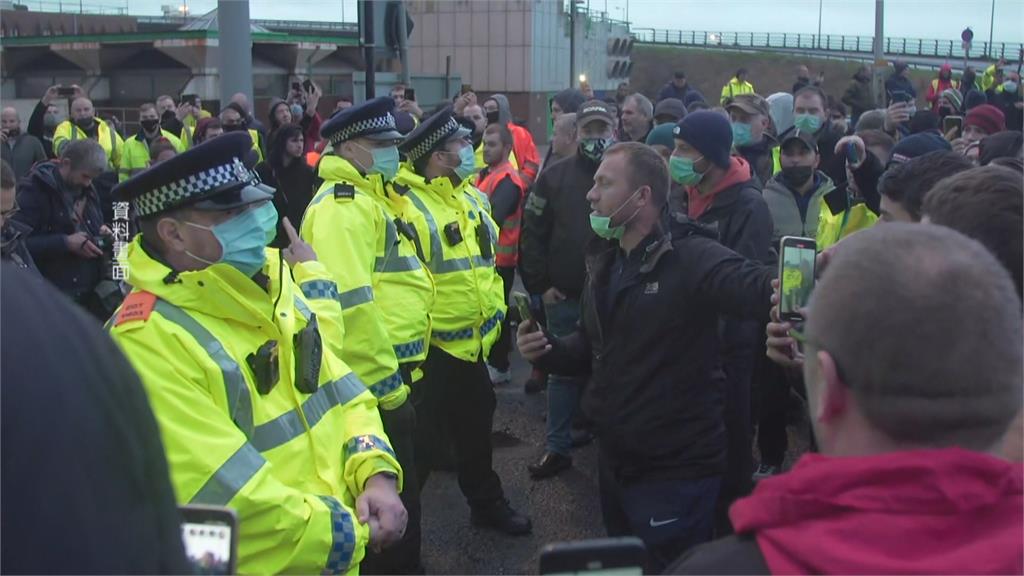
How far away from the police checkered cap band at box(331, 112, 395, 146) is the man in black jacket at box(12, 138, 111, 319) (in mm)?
2918

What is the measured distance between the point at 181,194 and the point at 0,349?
2.15 m

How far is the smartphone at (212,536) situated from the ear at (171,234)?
163 cm

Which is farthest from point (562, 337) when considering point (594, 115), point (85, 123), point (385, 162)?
point (85, 123)

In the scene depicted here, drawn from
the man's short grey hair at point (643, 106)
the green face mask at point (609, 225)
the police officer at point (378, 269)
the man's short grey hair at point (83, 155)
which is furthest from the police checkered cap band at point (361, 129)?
the man's short grey hair at point (643, 106)

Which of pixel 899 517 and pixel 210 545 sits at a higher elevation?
pixel 899 517

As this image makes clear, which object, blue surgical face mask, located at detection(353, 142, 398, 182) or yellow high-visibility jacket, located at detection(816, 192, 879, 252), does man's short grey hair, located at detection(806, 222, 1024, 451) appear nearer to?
blue surgical face mask, located at detection(353, 142, 398, 182)

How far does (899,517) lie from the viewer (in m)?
1.47

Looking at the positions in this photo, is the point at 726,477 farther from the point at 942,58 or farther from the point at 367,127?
the point at 942,58

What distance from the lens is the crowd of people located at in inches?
58.8

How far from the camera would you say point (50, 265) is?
23.7 ft

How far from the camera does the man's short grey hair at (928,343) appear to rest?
1.53 metres

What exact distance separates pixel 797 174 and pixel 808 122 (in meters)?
2.00

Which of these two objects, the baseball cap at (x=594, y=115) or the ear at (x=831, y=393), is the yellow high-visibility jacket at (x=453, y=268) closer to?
the baseball cap at (x=594, y=115)

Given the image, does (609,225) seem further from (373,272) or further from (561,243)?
(561,243)
